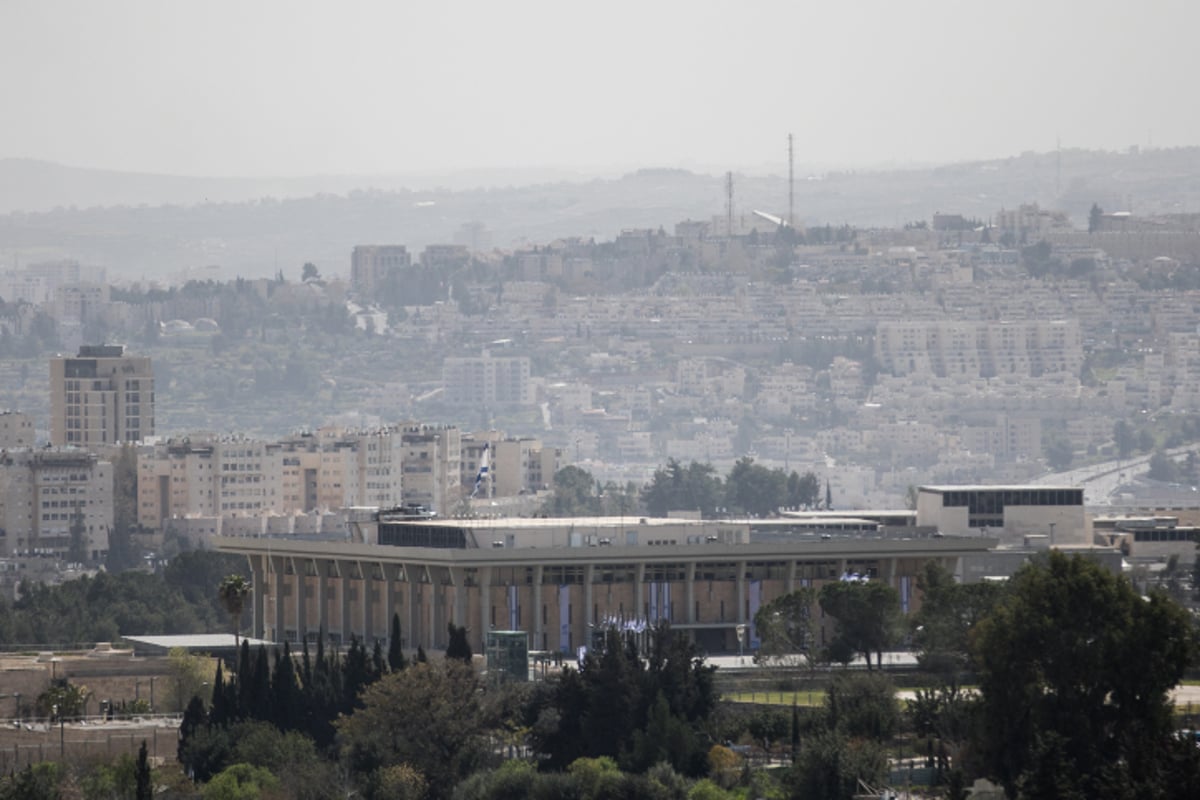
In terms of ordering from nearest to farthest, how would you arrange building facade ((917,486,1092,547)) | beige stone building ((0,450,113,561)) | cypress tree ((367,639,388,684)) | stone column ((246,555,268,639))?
cypress tree ((367,639,388,684)) < stone column ((246,555,268,639)) < building facade ((917,486,1092,547)) < beige stone building ((0,450,113,561))

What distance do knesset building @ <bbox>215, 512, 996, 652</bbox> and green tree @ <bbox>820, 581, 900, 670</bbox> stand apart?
1.03m

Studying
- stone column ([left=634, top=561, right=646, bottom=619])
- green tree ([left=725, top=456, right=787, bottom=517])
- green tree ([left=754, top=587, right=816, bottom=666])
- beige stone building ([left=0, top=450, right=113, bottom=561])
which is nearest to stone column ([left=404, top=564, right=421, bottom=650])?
stone column ([left=634, top=561, right=646, bottom=619])

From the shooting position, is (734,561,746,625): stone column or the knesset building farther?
(734,561,746,625): stone column

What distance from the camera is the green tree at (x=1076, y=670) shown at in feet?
Answer: 152

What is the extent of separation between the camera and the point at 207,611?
97562 mm

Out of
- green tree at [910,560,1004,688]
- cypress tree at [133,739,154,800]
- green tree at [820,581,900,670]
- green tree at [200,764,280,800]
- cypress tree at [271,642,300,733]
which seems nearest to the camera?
cypress tree at [133,739,154,800]

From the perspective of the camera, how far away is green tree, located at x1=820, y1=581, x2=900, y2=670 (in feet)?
210

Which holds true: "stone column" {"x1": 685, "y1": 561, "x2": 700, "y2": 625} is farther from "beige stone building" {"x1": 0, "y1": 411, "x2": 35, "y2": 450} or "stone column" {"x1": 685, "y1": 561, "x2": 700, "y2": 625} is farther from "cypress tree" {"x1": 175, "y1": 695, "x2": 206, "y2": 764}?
"beige stone building" {"x1": 0, "y1": 411, "x2": 35, "y2": 450}

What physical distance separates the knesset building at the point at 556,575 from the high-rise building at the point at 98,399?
88685mm

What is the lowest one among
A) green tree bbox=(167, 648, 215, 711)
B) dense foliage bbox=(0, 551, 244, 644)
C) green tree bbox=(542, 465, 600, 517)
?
green tree bbox=(542, 465, 600, 517)

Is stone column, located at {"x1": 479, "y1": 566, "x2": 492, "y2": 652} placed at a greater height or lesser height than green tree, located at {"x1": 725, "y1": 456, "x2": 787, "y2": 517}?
greater

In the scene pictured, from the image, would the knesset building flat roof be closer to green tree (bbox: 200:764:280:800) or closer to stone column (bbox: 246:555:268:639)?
stone column (bbox: 246:555:268:639)

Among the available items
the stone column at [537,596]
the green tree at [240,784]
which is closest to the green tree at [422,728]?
the green tree at [240,784]

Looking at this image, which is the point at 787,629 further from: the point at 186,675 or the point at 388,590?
the point at 186,675
